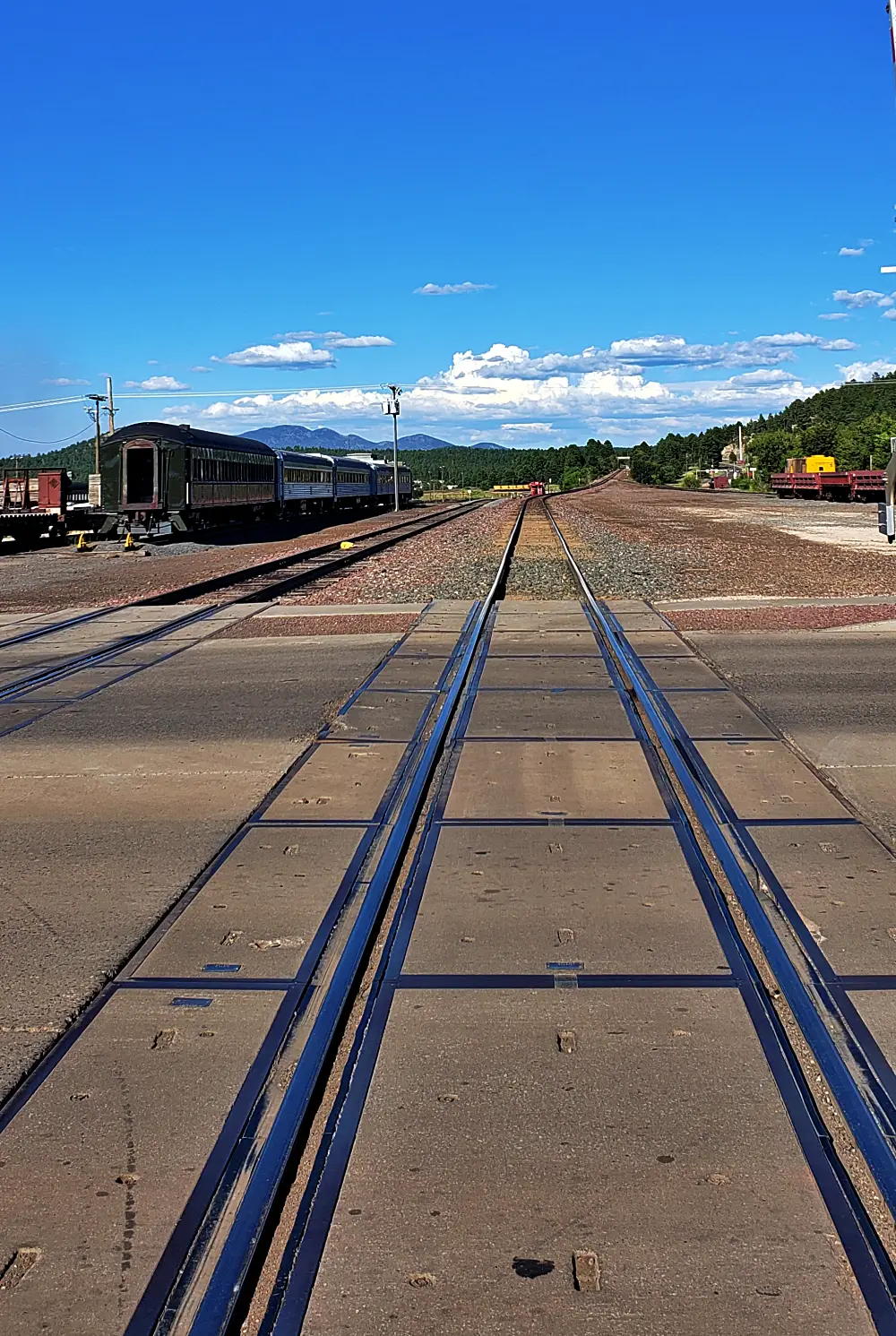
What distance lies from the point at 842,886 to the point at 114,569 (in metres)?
24.5

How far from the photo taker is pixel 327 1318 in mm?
3004

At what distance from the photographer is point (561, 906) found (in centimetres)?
573

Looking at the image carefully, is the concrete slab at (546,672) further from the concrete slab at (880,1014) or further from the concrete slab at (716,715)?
the concrete slab at (880,1014)

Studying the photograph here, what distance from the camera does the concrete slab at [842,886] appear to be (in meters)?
5.18

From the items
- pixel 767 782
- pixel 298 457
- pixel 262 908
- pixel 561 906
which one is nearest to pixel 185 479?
pixel 298 457

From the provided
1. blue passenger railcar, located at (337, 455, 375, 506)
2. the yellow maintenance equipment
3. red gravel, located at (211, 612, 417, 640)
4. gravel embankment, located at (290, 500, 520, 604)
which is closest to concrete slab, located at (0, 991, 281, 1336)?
red gravel, located at (211, 612, 417, 640)

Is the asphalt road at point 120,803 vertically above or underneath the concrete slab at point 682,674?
underneath

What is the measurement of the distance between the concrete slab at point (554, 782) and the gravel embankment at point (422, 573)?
11.0 m

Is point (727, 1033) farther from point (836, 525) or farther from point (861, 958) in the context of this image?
point (836, 525)

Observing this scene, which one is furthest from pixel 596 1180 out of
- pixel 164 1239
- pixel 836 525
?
pixel 836 525

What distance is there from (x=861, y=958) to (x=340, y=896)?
211 centimetres

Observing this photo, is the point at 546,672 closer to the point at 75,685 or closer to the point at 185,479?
the point at 75,685

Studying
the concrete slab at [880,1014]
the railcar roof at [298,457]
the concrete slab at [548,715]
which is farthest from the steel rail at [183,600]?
the railcar roof at [298,457]

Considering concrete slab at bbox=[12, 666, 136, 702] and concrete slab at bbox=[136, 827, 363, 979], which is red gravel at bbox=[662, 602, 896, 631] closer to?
concrete slab at bbox=[12, 666, 136, 702]
